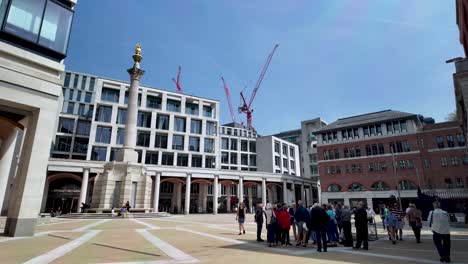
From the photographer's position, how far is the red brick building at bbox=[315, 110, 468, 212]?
1797 inches

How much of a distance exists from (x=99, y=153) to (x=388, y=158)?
5794 cm

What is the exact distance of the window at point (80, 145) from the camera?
62844mm

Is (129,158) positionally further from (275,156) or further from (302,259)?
(275,156)

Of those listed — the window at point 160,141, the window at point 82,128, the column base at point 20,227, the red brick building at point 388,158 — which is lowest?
the column base at point 20,227

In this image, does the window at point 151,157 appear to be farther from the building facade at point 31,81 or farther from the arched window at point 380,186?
the building facade at point 31,81

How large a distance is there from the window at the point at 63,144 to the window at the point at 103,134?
31.7ft

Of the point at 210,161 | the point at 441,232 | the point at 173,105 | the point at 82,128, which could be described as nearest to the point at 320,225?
the point at 441,232

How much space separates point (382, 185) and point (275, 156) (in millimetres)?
38111

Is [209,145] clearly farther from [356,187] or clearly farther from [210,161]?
[356,187]

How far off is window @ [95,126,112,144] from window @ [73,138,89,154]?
28.7 feet

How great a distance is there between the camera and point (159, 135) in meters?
63.9

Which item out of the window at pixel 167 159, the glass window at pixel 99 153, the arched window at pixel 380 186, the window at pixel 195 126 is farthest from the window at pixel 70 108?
the arched window at pixel 380 186

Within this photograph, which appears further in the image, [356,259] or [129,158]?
[129,158]

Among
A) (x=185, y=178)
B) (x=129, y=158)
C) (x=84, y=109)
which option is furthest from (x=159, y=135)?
(x=129, y=158)
